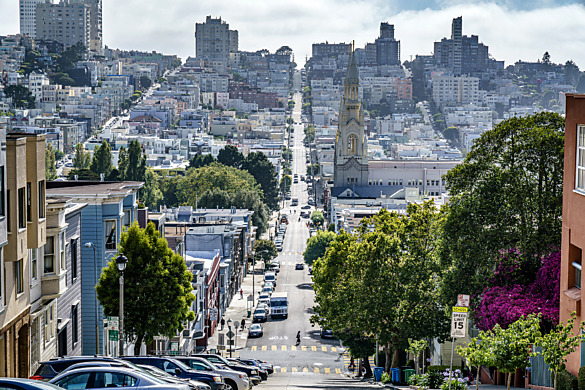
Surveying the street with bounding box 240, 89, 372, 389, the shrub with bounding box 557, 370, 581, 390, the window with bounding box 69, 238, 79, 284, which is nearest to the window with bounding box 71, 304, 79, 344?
the window with bounding box 69, 238, 79, 284

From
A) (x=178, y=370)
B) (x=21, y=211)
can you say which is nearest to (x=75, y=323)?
(x=21, y=211)

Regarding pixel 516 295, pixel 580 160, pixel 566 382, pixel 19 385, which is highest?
pixel 580 160

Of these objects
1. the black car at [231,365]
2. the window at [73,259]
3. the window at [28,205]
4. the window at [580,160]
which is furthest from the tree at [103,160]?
the window at [580,160]

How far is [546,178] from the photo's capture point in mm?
40062

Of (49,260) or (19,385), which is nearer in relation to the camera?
(19,385)

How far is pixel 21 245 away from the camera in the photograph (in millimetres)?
28578

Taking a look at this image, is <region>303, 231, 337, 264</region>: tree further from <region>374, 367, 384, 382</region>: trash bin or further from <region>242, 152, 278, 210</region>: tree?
<region>374, 367, 384, 382</region>: trash bin

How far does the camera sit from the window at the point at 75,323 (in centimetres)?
3978

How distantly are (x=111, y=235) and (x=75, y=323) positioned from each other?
4.34 metres

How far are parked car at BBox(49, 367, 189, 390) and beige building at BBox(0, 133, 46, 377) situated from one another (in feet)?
16.5

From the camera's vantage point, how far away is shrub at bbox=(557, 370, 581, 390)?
2870 cm

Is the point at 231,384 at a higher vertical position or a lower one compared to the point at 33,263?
lower

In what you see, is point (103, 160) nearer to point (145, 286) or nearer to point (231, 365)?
point (145, 286)

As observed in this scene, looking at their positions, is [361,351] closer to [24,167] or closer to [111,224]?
[111,224]
